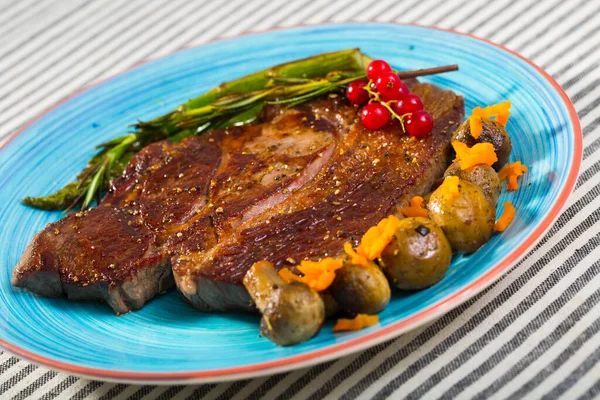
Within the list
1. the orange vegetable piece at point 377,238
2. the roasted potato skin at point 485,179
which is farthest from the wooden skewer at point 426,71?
the orange vegetable piece at point 377,238

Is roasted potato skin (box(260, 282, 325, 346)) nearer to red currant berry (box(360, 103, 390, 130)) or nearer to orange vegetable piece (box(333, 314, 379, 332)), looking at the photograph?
orange vegetable piece (box(333, 314, 379, 332))

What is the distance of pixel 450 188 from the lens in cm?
379

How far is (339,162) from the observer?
441 cm

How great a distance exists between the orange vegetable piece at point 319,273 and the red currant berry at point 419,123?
124 centimetres

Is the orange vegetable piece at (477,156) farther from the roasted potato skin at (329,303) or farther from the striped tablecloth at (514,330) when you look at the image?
the roasted potato skin at (329,303)

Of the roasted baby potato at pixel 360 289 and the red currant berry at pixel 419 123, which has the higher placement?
the red currant berry at pixel 419 123

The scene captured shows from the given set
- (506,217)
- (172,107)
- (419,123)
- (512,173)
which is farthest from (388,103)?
(172,107)

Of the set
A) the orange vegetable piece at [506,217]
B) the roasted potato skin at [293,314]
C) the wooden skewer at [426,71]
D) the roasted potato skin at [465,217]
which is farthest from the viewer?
the wooden skewer at [426,71]

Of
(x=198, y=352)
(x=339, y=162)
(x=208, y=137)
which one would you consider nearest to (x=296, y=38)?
(x=208, y=137)

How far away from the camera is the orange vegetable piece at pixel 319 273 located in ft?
11.5

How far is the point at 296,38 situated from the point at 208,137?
4.79 feet

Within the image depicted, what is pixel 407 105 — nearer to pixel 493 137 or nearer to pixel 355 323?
pixel 493 137

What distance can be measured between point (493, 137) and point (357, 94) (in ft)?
3.22

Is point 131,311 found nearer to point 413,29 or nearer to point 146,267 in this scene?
point 146,267
